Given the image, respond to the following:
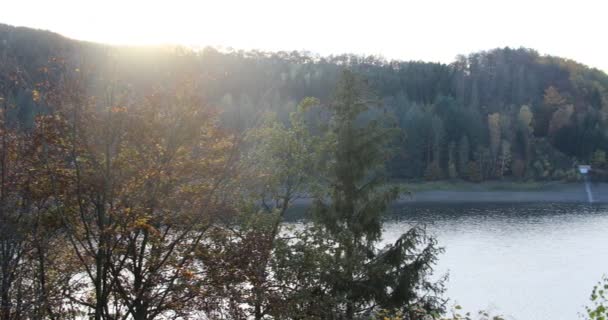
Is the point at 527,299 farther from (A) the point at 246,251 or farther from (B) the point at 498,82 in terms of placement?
(B) the point at 498,82

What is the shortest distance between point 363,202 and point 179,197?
7338mm

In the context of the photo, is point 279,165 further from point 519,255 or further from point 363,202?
point 519,255

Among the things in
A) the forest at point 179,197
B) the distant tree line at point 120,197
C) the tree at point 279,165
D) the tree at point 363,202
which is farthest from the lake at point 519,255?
the distant tree line at point 120,197

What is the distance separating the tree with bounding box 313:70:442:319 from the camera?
12656 millimetres

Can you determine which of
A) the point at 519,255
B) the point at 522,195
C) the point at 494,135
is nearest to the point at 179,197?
the point at 519,255

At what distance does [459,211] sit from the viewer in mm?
42188

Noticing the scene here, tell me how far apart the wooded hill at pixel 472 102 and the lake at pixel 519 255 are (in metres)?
15.8

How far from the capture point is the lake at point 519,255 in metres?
19.6

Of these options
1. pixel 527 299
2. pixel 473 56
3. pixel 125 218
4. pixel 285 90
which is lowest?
pixel 527 299

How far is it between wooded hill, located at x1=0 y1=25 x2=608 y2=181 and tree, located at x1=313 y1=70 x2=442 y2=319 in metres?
29.0

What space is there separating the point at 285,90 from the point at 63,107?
74.6m

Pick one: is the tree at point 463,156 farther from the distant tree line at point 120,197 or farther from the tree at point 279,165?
the distant tree line at point 120,197

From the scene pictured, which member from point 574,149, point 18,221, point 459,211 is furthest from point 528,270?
point 574,149

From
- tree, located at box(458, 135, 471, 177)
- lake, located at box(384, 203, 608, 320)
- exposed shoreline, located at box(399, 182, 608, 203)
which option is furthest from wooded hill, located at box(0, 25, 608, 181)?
lake, located at box(384, 203, 608, 320)
